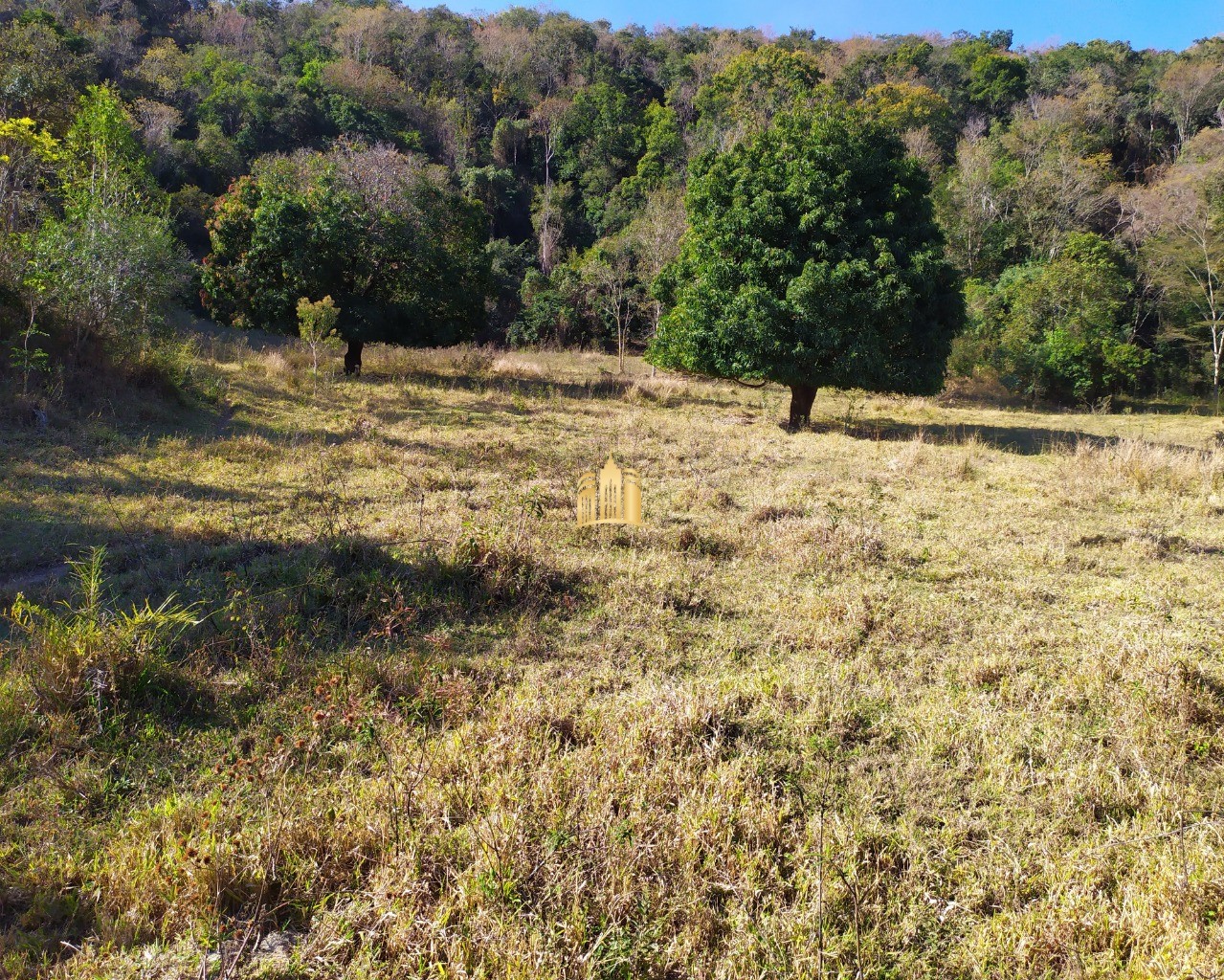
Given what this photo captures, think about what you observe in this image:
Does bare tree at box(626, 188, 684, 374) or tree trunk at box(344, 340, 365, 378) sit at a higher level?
bare tree at box(626, 188, 684, 374)

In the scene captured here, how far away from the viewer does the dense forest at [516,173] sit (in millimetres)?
18094

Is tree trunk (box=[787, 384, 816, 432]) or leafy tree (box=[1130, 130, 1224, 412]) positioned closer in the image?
tree trunk (box=[787, 384, 816, 432])

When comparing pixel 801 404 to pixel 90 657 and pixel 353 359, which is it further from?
pixel 90 657

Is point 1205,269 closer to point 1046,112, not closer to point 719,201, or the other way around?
point 1046,112

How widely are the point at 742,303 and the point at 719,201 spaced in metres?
3.00

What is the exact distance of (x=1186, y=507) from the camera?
8.26 meters

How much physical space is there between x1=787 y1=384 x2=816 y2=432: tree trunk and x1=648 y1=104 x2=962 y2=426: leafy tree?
0.03 metres

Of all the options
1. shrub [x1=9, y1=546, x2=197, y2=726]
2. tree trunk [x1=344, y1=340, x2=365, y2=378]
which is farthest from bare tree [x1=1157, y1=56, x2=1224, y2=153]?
shrub [x1=9, y1=546, x2=197, y2=726]

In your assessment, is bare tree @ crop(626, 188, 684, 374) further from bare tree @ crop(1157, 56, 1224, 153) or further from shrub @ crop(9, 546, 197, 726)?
bare tree @ crop(1157, 56, 1224, 153)

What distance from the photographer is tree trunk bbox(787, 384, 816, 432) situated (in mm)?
15375

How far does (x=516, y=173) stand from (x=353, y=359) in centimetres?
3446

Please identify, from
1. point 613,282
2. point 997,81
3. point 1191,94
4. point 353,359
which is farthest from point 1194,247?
point 353,359

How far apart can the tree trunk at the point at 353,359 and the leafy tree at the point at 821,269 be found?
8.66m

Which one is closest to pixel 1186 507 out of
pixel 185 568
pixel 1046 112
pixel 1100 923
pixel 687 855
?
pixel 1100 923
